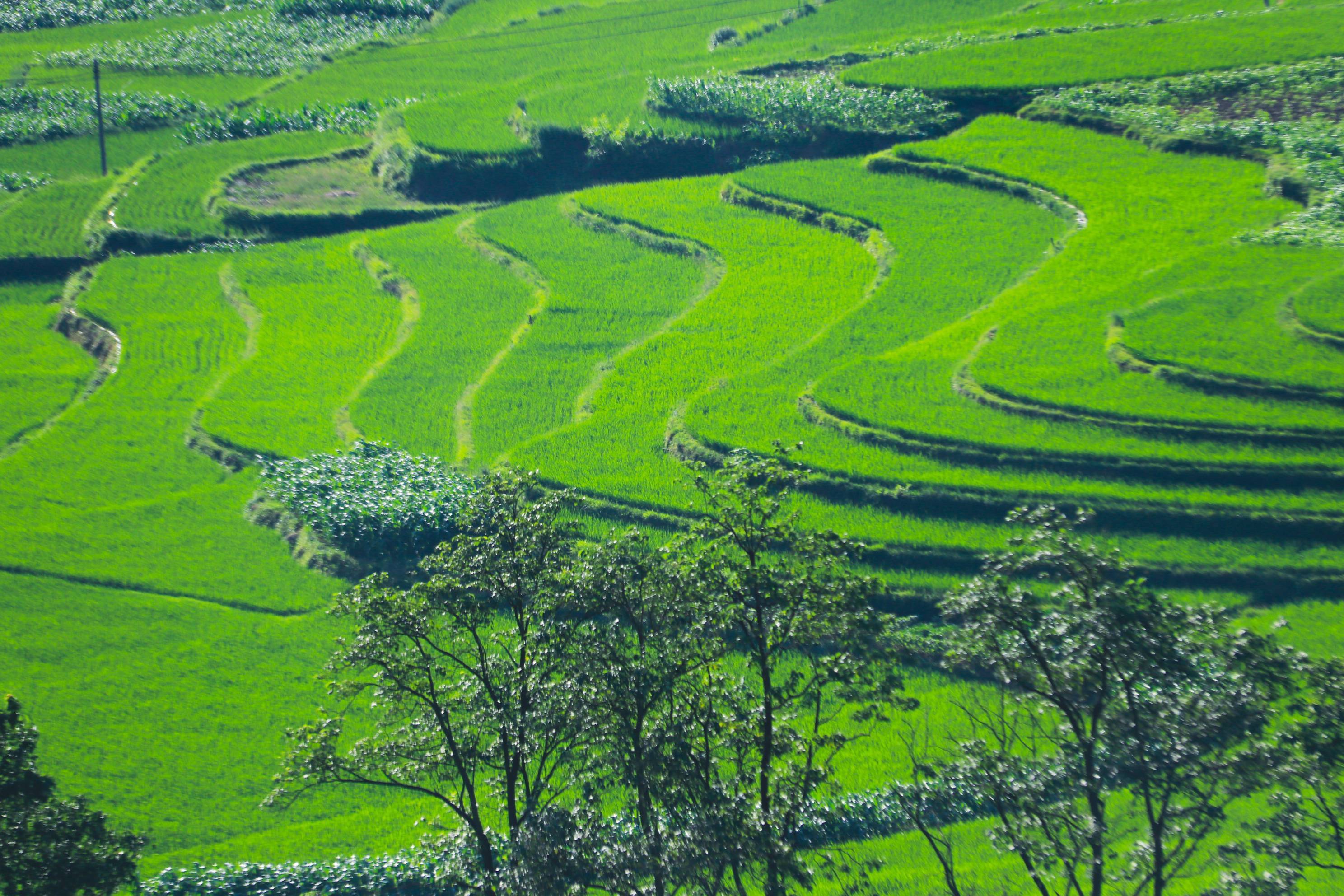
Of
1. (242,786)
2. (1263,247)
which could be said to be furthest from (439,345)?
(1263,247)

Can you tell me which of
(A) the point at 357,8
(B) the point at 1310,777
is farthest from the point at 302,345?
(A) the point at 357,8

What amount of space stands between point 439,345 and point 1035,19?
34831mm

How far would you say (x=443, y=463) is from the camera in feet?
86.3

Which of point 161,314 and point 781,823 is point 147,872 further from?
point 161,314

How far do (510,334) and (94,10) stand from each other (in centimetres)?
4626

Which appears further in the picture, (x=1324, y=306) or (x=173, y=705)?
(x=1324, y=306)

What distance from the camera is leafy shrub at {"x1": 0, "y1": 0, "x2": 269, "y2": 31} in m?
63.6

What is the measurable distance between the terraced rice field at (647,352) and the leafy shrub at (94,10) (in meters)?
16.1

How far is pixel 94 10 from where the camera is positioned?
6419 centimetres

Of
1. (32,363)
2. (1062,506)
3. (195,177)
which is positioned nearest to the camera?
(1062,506)

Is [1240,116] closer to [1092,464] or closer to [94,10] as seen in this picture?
[1092,464]

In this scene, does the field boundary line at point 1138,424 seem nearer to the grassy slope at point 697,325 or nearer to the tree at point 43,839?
the grassy slope at point 697,325

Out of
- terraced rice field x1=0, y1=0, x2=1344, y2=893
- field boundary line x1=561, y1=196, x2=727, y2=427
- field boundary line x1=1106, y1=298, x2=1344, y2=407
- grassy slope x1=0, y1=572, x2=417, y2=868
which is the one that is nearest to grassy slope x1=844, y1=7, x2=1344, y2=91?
terraced rice field x1=0, y1=0, x2=1344, y2=893

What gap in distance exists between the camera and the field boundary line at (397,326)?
28631 mm
